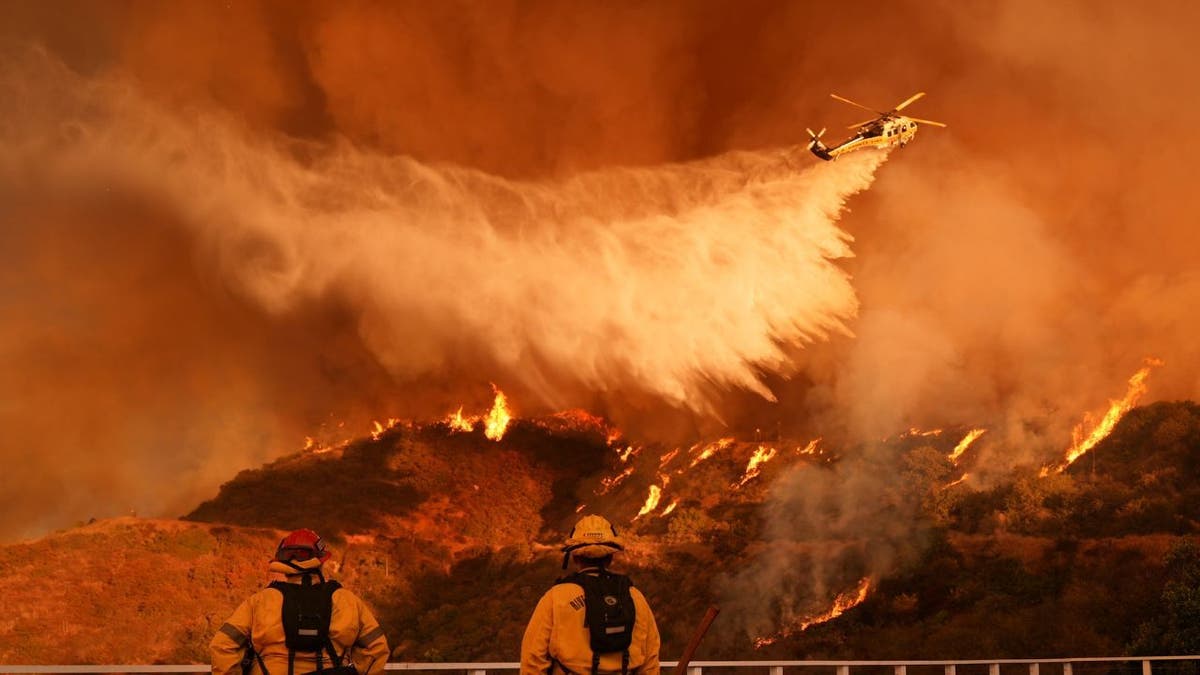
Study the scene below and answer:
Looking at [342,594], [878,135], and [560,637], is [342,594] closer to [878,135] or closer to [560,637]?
[560,637]

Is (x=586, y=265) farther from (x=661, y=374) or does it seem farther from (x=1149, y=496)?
(x=1149, y=496)

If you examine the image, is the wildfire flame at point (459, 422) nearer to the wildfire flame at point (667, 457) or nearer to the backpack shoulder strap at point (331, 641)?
the wildfire flame at point (667, 457)

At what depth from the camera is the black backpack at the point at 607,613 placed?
5.64m

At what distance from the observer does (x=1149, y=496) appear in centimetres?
4025

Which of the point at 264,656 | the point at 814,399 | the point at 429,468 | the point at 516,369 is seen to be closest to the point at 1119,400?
the point at 814,399

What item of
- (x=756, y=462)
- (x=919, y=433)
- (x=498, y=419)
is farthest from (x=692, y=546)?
(x=498, y=419)

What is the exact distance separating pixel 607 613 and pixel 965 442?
137ft

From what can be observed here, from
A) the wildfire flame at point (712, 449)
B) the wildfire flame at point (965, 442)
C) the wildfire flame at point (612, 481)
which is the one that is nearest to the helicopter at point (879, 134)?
the wildfire flame at point (965, 442)

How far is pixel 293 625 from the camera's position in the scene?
5.98 metres

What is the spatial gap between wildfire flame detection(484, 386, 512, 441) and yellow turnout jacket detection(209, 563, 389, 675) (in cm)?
5401

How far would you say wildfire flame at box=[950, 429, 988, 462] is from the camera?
44.4 meters

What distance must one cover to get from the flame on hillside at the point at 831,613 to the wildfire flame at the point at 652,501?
37.8 ft

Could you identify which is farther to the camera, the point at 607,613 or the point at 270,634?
the point at 270,634

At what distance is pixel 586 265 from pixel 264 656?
43035mm
